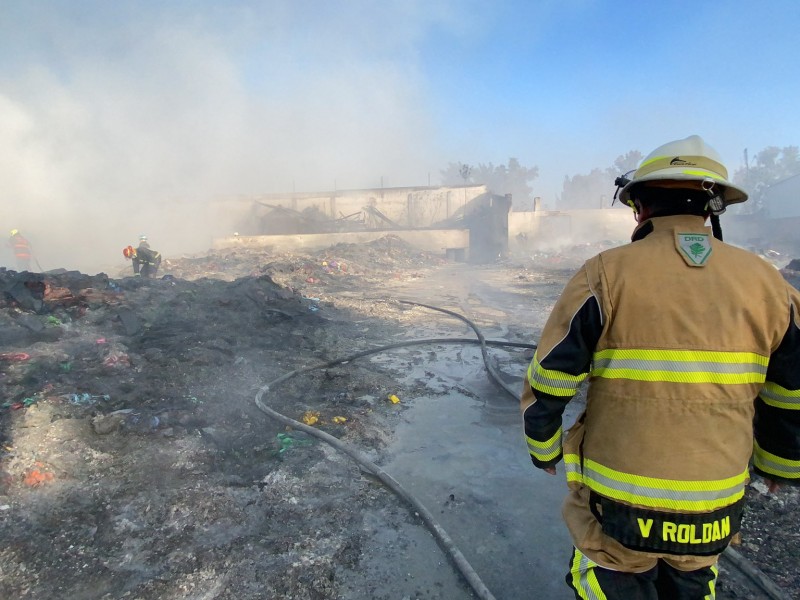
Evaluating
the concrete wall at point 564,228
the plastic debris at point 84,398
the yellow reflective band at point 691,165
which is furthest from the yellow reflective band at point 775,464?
the concrete wall at point 564,228

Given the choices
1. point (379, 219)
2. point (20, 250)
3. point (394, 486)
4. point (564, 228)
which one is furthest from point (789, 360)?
point (564, 228)

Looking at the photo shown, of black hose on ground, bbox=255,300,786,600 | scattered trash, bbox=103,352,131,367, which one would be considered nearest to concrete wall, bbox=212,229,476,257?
scattered trash, bbox=103,352,131,367

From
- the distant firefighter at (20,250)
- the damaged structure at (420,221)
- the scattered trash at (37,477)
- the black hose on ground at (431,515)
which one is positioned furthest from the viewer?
the damaged structure at (420,221)

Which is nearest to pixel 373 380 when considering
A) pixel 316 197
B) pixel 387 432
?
pixel 387 432

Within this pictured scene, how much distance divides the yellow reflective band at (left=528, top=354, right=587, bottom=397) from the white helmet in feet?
2.27

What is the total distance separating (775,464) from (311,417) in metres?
3.78

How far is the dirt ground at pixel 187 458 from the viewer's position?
8.29 ft

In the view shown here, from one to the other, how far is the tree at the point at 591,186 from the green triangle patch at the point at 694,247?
2509 inches

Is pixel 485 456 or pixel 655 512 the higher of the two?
pixel 655 512

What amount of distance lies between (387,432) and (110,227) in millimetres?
25052

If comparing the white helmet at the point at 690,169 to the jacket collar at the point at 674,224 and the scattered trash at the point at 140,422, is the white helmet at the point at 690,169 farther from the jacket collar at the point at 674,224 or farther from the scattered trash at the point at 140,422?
the scattered trash at the point at 140,422

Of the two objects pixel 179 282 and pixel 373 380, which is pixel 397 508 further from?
pixel 179 282

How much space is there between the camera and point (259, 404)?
4.64 meters

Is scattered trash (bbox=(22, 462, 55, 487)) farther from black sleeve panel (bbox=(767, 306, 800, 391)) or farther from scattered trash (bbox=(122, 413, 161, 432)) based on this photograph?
black sleeve panel (bbox=(767, 306, 800, 391))
